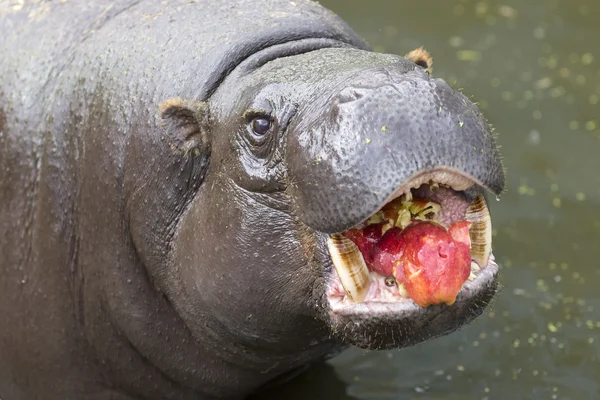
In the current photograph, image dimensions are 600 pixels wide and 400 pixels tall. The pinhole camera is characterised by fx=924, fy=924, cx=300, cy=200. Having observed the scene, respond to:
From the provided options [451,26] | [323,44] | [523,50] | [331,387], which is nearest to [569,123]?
[523,50]

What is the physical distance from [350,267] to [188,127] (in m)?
1.03

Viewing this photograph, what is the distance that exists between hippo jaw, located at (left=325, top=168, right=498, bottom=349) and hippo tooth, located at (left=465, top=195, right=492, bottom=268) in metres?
0.02

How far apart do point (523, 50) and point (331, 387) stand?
4827 millimetres

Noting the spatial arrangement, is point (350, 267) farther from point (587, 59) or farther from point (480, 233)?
point (587, 59)

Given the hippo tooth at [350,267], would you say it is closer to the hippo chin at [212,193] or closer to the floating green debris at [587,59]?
the hippo chin at [212,193]

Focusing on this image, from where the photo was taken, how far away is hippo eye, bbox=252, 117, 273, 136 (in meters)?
3.64

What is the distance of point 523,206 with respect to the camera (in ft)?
22.7

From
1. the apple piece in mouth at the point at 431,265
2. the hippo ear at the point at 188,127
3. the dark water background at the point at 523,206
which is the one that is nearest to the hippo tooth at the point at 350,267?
the apple piece in mouth at the point at 431,265

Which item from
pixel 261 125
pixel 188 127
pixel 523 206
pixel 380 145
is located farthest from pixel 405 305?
pixel 523 206

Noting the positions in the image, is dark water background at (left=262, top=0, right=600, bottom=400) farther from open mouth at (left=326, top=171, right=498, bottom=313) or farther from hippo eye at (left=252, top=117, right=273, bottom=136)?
hippo eye at (left=252, top=117, right=273, bottom=136)

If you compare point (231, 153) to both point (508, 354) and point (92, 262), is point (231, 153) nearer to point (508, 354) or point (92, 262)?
point (92, 262)

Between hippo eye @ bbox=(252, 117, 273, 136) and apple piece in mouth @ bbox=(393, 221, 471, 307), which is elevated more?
hippo eye @ bbox=(252, 117, 273, 136)

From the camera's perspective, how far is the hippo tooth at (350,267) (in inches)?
132

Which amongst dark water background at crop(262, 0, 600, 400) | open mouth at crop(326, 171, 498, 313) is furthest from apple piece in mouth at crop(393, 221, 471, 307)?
dark water background at crop(262, 0, 600, 400)
